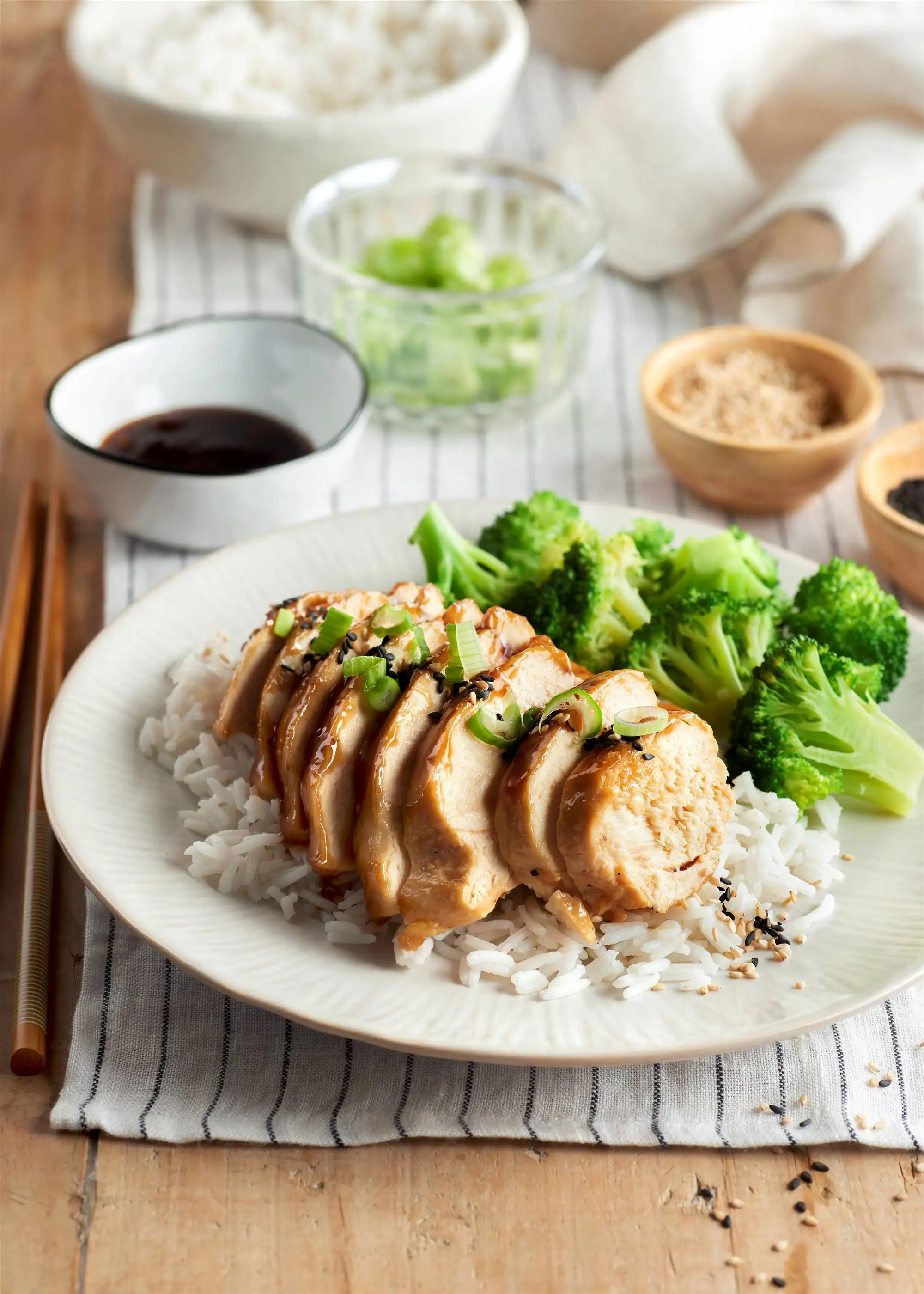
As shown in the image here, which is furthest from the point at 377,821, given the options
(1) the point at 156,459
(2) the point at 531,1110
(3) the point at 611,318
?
(3) the point at 611,318

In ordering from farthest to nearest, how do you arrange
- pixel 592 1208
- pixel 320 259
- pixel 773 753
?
pixel 320 259
pixel 773 753
pixel 592 1208

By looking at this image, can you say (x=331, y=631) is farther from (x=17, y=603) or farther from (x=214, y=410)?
(x=214, y=410)

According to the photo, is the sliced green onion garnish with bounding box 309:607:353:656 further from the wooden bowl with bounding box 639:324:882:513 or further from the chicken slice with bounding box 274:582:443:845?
the wooden bowl with bounding box 639:324:882:513

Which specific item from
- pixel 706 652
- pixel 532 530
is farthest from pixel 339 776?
pixel 532 530

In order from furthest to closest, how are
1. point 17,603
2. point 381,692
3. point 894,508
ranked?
point 894,508 < point 17,603 < point 381,692

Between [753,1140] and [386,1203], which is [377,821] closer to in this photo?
[386,1203]

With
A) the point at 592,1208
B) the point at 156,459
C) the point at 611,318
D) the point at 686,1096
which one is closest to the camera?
the point at 592,1208
